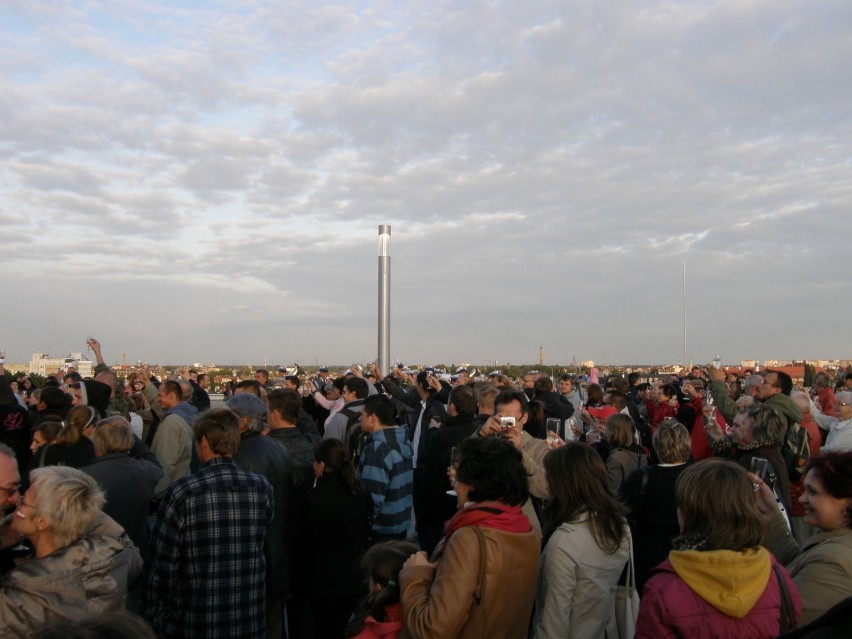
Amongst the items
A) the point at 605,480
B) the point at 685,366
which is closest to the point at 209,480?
the point at 605,480

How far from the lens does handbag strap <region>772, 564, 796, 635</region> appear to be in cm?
271

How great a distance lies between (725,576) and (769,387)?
15.9ft

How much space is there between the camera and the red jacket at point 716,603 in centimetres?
265

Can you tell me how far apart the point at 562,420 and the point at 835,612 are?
825 cm

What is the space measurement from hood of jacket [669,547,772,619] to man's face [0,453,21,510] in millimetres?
2925

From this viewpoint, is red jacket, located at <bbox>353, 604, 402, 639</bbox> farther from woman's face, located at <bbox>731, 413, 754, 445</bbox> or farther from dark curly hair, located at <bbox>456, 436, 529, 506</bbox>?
woman's face, located at <bbox>731, 413, 754, 445</bbox>

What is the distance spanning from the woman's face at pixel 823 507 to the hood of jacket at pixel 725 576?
0.44 meters

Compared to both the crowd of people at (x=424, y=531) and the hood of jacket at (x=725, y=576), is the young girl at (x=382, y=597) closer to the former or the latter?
the crowd of people at (x=424, y=531)

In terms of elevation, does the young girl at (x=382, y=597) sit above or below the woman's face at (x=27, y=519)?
below

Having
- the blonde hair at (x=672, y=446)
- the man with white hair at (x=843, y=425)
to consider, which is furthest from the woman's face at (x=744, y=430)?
the man with white hair at (x=843, y=425)

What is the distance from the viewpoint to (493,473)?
3180 mm

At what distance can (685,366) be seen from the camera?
21938 mm

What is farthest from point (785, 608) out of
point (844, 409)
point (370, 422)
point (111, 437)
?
point (844, 409)

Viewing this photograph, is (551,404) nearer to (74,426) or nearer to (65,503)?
(74,426)
